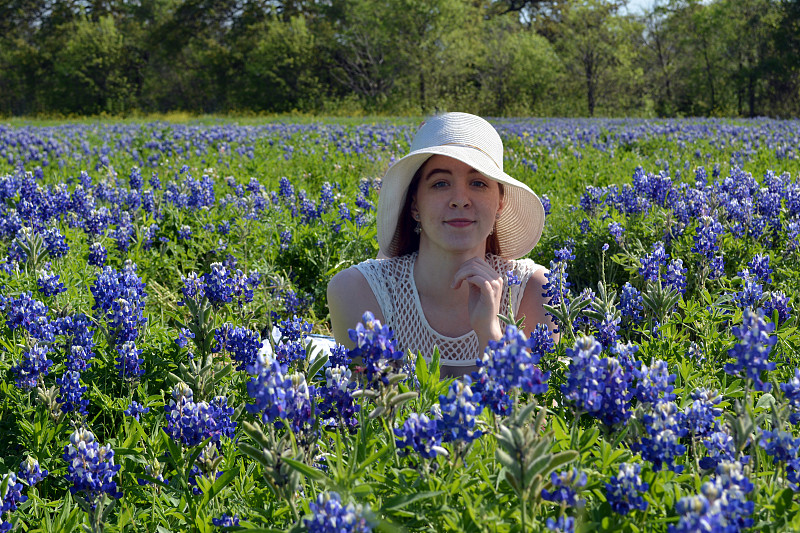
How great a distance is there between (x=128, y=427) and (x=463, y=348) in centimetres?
160

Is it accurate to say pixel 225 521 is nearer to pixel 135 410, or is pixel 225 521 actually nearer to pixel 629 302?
pixel 135 410

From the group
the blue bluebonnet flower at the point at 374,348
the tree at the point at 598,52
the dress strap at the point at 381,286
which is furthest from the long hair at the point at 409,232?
the tree at the point at 598,52

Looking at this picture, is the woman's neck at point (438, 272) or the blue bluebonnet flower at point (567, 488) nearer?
the blue bluebonnet flower at point (567, 488)

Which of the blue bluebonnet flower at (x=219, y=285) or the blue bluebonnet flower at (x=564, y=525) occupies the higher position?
the blue bluebonnet flower at (x=219, y=285)

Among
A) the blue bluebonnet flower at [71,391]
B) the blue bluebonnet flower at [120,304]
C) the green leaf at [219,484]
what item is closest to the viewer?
the green leaf at [219,484]

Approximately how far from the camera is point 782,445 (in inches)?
63.4

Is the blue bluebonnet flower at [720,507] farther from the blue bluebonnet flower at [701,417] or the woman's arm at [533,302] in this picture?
the woman's arm at [533,302]

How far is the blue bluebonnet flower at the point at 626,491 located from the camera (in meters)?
1.53

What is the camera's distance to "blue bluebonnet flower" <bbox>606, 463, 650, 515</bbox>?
1.53m

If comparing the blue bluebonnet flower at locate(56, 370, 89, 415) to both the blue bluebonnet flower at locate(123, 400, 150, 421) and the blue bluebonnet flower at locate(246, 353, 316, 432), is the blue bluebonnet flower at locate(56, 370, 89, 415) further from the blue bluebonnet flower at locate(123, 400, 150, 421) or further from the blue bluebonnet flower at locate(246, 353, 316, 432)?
the blue bluebonnet flower at locate(246, 353, 316, 432)

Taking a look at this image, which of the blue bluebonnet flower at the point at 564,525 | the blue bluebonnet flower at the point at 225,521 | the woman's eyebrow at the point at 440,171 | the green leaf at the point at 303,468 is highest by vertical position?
the woman's eyebrow at the point at 440,171

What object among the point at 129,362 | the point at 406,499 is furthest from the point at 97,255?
the point at 406,499

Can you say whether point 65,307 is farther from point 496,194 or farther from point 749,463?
point 749,463

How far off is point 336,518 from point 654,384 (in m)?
0.91
